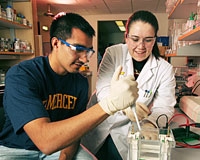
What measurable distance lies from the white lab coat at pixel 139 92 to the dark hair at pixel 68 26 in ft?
1.28

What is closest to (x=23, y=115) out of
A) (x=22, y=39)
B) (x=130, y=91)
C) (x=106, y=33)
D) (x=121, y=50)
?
(x=130, y=91)

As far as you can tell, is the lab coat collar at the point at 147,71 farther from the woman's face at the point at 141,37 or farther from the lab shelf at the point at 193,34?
the lab shelf at the point at 193,34

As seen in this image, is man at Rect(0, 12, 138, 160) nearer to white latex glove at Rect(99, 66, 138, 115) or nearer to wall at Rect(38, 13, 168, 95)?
white latex glove at Rect(99, 66, 138, 115)

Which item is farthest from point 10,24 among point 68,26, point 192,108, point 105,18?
point 105,18

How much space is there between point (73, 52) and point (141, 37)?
1.52 feet

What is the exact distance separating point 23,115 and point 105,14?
567cm

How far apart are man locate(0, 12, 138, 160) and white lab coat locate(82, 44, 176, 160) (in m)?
0.19

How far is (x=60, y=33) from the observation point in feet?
3.41

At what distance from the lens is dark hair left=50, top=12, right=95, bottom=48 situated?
3.35 ft

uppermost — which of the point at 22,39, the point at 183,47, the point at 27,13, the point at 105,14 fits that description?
the point at 105,14

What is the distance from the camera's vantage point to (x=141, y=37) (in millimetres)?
1170

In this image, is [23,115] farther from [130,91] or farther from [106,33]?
[106,33]

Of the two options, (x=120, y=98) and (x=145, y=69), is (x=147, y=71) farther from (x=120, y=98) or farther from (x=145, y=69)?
(x=120, y=98)

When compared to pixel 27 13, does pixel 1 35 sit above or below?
below
